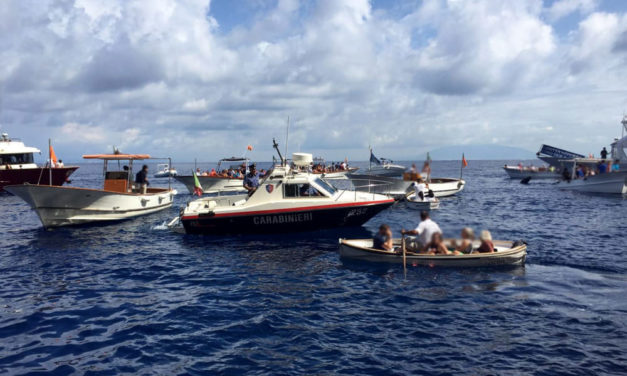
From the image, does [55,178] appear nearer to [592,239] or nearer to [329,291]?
[329,291]

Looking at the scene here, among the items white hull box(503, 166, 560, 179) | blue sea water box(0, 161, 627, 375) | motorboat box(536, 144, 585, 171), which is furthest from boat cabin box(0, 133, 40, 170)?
motorboat box(536, 144, 585, 171)

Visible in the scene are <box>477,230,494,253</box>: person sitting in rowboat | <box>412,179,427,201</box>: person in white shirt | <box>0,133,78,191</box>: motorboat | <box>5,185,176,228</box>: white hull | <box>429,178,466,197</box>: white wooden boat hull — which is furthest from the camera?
<box>0,133,78,191</box>: motorboat

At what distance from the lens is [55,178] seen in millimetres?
40906

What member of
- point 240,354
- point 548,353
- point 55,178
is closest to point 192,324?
point 240,354

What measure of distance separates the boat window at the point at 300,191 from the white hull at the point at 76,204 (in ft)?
37.5

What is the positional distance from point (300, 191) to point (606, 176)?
33.6 meters

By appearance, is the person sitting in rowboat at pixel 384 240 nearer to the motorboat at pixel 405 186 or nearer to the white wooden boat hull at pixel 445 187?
the motorboat at pixel 405 186

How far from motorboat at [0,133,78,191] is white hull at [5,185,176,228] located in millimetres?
18801

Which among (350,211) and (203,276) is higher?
(350,211)

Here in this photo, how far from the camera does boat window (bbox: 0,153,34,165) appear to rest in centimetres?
4006

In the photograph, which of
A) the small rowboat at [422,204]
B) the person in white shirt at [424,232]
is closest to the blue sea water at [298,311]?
the person in white shirt at [424,232]

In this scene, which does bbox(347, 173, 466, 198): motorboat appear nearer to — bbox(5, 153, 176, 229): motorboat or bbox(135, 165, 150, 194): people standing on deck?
bbox(135, 165, 150, 194): people standing on deck

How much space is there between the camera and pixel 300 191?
18.9m

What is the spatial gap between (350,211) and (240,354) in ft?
37.9
